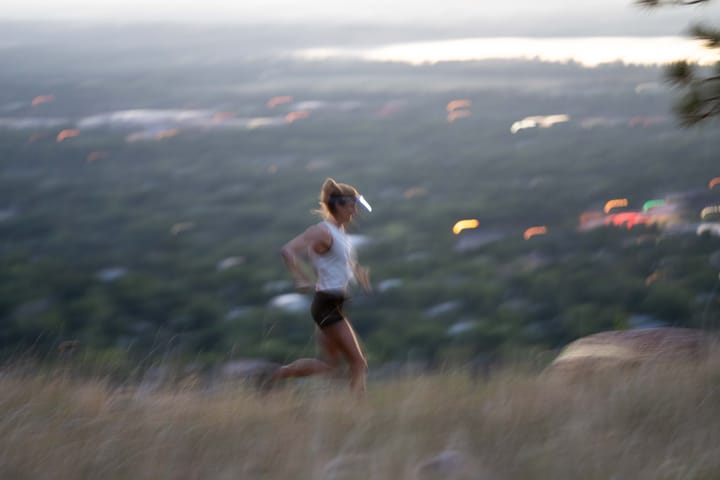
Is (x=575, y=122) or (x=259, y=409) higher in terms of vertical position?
(x=259, y=409)

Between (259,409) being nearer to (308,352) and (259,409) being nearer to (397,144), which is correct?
(308,352)

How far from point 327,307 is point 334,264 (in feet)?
0.81

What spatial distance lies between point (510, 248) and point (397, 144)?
71.8ft

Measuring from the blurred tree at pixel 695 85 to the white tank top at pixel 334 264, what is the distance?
108 inches

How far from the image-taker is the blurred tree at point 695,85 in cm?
708

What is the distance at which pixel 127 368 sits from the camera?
9.64m

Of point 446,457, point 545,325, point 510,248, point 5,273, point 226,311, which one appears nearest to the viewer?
point 446,457

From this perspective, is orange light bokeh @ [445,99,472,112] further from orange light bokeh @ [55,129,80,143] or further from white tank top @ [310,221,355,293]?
white tank top @ [310,221,355,293]

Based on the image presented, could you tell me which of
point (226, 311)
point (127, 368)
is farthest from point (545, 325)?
point (127, 368)

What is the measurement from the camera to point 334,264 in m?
5.93

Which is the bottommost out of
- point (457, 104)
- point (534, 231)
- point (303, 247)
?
point (457, 104)

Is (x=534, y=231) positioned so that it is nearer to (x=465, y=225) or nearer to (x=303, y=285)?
A: (x=465, y=225)

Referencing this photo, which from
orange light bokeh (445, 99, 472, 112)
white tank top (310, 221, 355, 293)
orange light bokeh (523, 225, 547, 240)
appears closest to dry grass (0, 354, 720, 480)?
white tank top (310, 221, 355, 293)

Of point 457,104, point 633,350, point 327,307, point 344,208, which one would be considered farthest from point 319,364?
point 457,104
